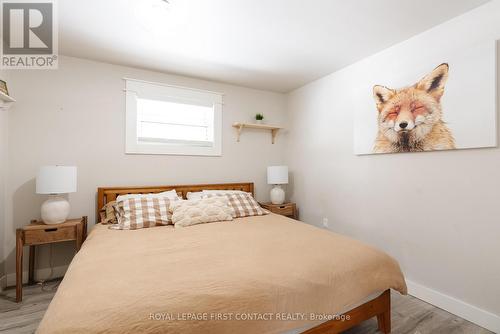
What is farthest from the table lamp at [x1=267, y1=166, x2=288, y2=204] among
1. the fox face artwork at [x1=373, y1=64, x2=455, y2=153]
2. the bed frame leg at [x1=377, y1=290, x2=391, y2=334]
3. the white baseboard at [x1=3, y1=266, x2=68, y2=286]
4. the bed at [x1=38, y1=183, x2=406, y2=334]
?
the white baseboard at [x1=3, y1=266, x2=68, y2=286]

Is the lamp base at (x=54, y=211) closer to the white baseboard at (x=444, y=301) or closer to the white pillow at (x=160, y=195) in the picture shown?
the white pillow at (x=160, y=195)

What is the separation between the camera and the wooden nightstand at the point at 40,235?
6.66 feet

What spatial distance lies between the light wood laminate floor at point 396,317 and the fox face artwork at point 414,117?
138 cm

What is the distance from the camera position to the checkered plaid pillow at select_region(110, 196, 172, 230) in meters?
2.23

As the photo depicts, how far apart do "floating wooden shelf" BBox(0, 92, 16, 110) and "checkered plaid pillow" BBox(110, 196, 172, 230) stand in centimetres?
136

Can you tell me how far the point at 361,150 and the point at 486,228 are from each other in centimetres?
123

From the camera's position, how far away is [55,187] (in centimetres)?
211

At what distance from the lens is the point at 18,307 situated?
78.1 inches

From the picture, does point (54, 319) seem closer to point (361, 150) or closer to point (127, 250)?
point (127, 250)

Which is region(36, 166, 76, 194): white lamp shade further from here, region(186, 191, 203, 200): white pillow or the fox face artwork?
the fox face artwork

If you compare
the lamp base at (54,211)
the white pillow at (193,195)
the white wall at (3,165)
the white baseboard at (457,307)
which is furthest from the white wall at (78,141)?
the white baseboard at (457,307)

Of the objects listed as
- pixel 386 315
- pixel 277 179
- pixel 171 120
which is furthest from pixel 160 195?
pixel 386 315

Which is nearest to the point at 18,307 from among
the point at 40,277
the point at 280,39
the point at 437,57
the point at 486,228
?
the point at 40,277

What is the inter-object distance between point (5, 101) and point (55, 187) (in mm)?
1048
